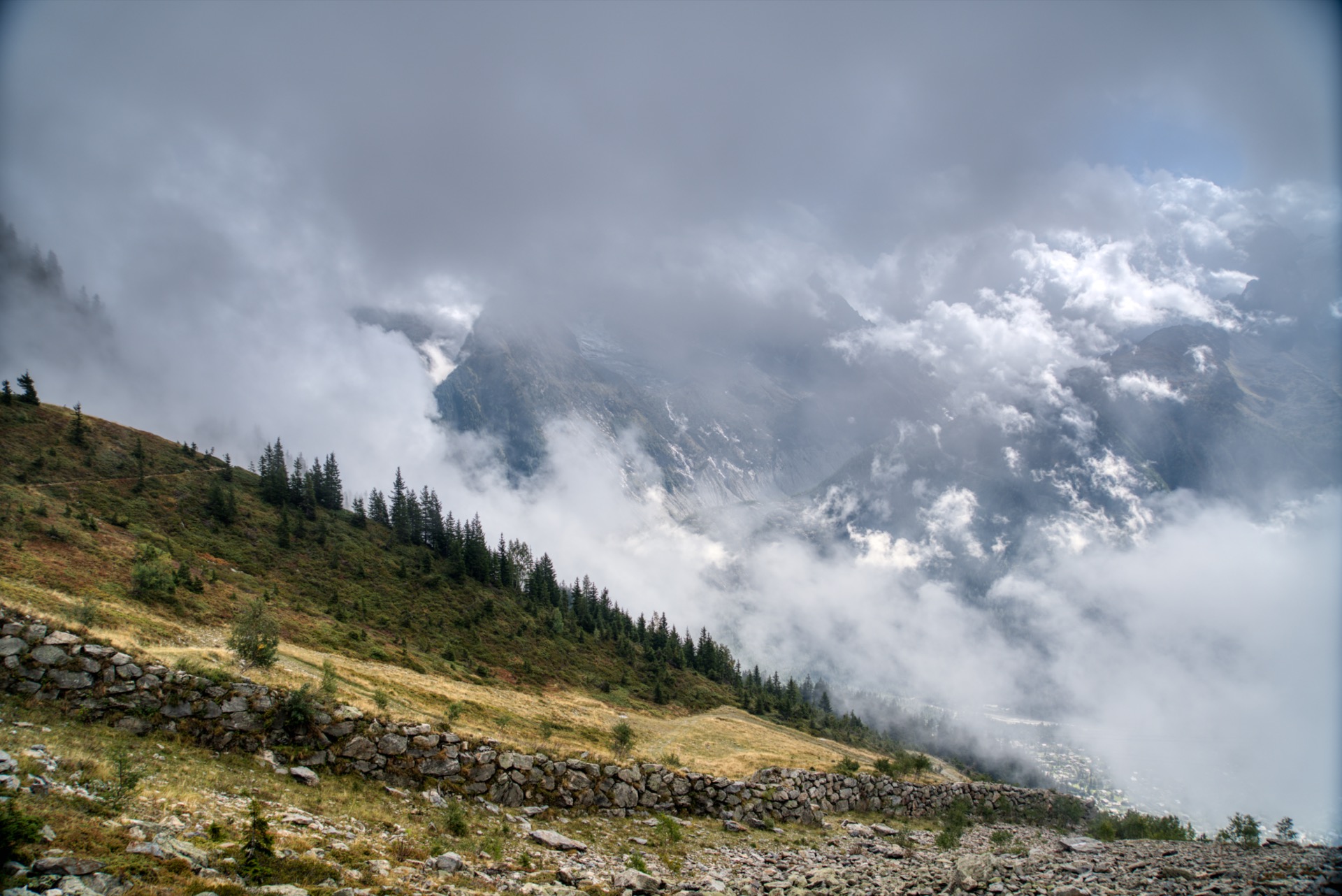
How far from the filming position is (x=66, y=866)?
→ 29.5 feet

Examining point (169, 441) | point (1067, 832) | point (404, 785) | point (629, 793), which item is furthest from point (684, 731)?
point (169, 441)

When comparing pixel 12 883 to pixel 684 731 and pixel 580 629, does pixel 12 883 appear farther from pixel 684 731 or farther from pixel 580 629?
pixel 580 629

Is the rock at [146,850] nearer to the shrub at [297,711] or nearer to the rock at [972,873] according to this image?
the shrub at [297,711]

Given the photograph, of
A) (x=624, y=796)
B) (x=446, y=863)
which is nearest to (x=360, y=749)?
(x=446, y=863)

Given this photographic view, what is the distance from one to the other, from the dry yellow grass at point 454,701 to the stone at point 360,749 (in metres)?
1.58

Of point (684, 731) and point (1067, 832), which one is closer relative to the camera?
point (1067, 832)

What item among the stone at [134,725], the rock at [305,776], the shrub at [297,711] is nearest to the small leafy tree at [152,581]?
the stone at [134,725]

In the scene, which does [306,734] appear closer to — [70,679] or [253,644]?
[70,679]

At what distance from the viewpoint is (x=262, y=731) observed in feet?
61.9

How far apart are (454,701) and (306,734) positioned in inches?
658

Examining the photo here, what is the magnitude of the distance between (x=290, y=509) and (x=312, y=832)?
10957cm

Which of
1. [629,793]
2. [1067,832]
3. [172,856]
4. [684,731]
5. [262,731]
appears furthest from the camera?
[684,731]

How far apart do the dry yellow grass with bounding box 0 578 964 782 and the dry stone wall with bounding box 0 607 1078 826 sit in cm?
91

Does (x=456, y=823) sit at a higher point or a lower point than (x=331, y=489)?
lower
